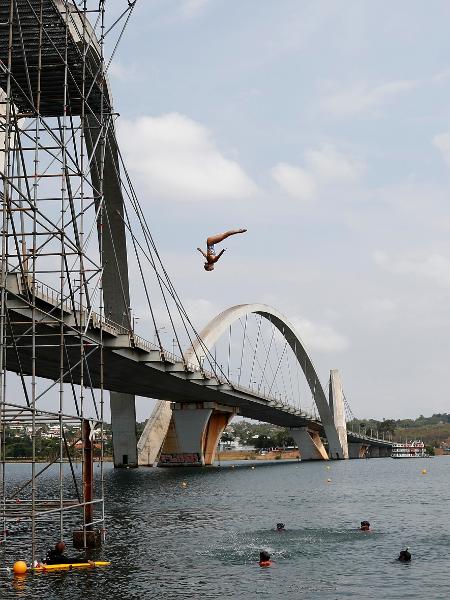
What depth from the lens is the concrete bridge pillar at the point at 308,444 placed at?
185750 millimetres

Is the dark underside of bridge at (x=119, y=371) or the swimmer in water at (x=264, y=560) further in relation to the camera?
the dark underside of bridge at (x=119, y=371)

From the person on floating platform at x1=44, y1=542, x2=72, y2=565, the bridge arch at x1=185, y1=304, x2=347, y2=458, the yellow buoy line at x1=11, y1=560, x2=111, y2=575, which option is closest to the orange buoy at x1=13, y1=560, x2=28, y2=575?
the yellow buoy line at x1=11, y1=560, x2=111, y2=575

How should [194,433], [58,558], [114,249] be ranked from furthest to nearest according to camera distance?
[194,433], [114,249], [58,558]

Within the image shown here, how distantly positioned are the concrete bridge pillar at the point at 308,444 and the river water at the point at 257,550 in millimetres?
115181

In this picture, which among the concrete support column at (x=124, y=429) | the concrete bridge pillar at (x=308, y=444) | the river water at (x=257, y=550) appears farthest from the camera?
the concrete bridge pillar at (x=308, y=444)

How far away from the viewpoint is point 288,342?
159 m

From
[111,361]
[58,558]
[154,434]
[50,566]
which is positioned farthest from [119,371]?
[50,566]

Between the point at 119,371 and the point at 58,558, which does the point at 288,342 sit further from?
the point at 58,558

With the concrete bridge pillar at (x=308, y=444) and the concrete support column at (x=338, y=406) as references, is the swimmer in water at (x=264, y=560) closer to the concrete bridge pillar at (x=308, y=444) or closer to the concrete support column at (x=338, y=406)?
the concrete support column at (x=338, y=406)

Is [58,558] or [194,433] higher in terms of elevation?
[194,433]

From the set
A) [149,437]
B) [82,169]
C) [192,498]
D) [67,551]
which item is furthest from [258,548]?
[149,437]

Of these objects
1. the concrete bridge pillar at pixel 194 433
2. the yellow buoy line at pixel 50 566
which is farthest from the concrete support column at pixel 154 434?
the yellow buoy line at pixel 50 566

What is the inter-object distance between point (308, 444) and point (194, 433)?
70827 mm

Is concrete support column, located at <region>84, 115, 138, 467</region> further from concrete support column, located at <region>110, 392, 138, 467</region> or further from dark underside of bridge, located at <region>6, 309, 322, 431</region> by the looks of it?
dark underside of bridge, located at <region>6, 309, 322, 431</region>
